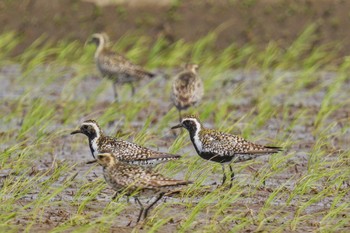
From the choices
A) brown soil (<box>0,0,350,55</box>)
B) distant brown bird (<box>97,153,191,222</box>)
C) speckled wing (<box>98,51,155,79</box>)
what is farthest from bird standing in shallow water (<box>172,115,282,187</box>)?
brown soil (<box>0,0,350,55</box>)

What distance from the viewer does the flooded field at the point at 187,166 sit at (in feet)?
36.5

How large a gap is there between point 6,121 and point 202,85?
3639 millimetres

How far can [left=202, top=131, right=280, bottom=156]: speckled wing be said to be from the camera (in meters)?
13.3

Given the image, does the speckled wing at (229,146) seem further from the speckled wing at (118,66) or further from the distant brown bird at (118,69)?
the speckled wing at (118,66)

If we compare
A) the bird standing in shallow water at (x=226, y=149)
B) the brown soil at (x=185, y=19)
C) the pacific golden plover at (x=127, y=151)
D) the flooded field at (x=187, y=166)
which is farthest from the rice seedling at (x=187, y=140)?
the brown soil at (x=185, y=19)

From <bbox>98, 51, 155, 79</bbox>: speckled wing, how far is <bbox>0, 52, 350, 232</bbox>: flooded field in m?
0.48

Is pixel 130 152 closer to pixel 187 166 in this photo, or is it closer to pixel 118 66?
pixel 187 166

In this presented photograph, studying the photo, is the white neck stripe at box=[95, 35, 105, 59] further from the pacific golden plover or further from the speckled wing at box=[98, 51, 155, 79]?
the pacific golden plover

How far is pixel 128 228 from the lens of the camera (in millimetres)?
11078

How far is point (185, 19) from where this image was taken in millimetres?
26531

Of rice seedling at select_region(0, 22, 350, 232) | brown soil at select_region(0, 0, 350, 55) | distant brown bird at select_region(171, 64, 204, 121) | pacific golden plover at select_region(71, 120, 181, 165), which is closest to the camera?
rice seedling at select_region(0, 22, 350, 232)

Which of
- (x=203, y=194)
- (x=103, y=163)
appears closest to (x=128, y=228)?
(x=103, y=163)

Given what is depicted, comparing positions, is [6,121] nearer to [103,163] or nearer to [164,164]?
[164,164]

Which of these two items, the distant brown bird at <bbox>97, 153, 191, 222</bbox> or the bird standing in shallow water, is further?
the bird standing in shallow water
